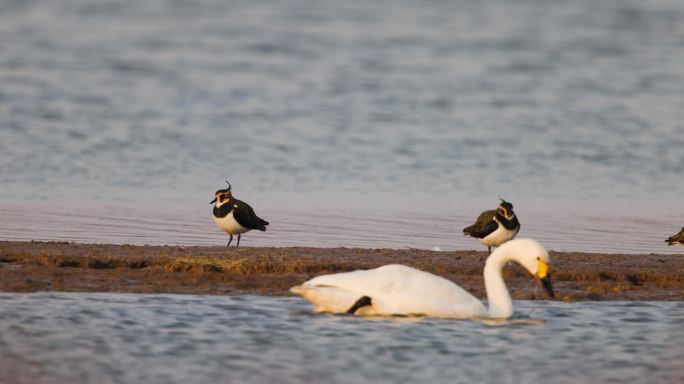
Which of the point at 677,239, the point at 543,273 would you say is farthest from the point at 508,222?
the point at 543,273

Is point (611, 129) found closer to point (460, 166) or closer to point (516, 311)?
point (460, 166)

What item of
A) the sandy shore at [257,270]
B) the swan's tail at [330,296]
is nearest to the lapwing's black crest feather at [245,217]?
the sandy shore at [257,270]

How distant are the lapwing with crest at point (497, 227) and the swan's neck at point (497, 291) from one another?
11.7ft

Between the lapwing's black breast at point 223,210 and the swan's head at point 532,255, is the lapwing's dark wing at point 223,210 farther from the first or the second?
the swan's head at point 532,255

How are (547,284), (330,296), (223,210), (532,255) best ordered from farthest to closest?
(223,210)
(547,284)
(532,255)
(330,296)

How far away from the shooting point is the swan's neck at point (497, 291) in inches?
492

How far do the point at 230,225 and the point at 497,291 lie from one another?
5.37 metres

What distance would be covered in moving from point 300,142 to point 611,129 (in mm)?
6934

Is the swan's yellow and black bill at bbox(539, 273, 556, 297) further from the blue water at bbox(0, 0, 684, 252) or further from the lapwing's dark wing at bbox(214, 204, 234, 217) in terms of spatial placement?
the lapwing's dark wing at bbox(214, 204, 234, 217)

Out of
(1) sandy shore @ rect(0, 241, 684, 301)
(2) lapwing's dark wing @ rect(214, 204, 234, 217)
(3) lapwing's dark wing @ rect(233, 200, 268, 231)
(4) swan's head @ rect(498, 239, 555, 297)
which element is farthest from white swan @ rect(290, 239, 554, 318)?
(2) lapwing's dark wing @ rect(214, 204, 234, 217)

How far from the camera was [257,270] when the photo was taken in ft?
47.7

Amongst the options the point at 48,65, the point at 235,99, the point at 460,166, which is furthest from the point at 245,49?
the point at 460,166

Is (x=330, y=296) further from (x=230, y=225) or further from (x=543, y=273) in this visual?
(x=230, y=225)

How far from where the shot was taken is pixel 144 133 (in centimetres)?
2744
